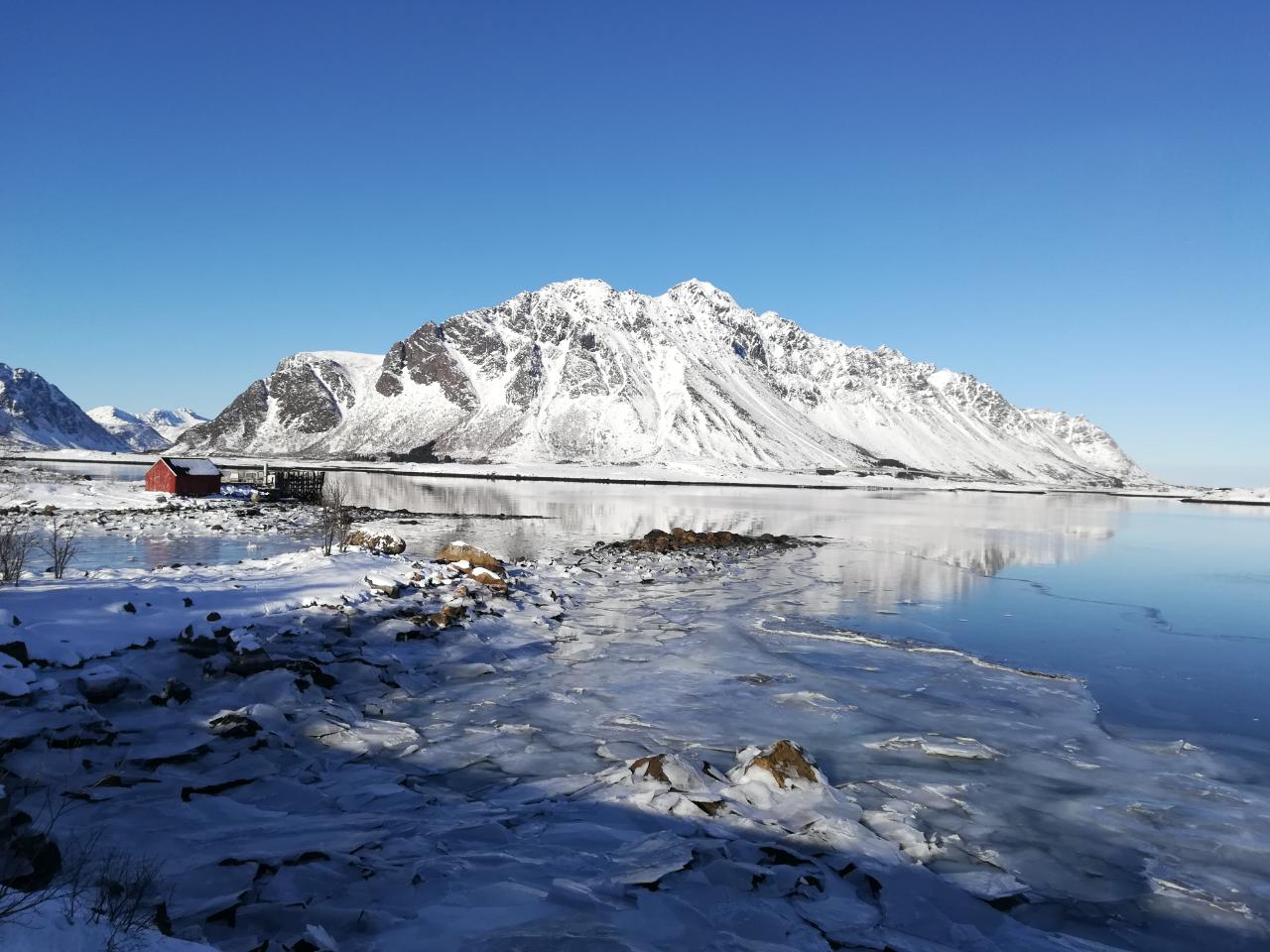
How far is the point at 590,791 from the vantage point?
7465 millimetres

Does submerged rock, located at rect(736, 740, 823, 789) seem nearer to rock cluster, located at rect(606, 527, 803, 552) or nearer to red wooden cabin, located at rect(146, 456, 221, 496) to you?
rock cluster, located at rect(606, 527, 803, 552)

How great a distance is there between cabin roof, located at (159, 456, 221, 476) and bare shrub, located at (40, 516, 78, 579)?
1746cm

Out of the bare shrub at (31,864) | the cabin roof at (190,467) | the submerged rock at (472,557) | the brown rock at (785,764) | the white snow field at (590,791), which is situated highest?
the cabin roof at (190,467)

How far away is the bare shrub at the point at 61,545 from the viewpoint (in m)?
14.9

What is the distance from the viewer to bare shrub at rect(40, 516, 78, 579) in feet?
48.8

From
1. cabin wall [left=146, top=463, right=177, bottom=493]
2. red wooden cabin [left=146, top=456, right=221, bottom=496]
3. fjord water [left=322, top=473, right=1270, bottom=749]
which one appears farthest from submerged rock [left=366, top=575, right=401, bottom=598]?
cabin wall [left=146, top=463, right=177, bottom=493]

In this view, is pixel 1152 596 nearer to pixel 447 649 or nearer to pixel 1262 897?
pixel 1262 897

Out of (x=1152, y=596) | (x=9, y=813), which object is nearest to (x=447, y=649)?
(x=9, y=813)

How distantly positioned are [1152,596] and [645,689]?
19.7 m

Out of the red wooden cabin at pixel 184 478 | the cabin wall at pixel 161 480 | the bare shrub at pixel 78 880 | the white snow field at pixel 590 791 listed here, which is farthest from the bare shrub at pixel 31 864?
the cabin wall at pixel 161 480

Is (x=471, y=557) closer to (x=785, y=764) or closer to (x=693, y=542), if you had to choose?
(x=785, y=764)

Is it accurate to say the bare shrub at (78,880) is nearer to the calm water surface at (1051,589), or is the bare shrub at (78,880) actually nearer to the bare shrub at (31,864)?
the bare shrub at (31,864)

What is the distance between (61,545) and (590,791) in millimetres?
27928

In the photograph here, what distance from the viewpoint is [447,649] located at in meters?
13.2
